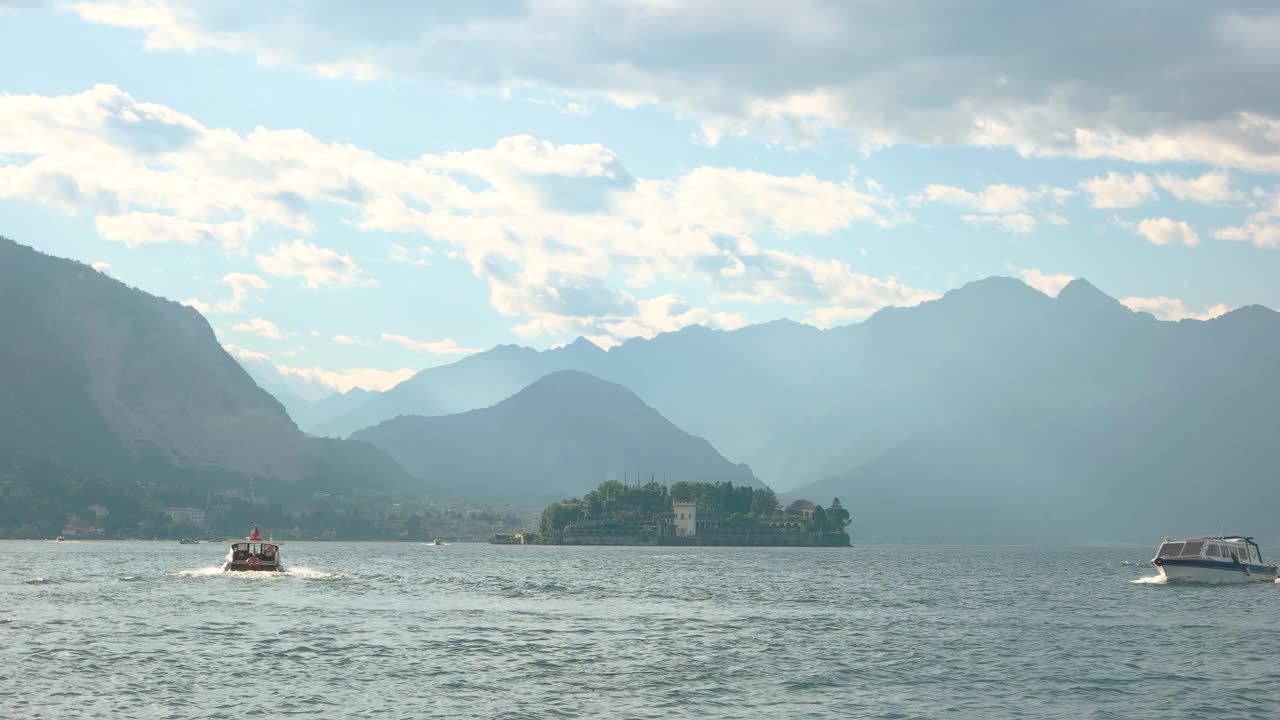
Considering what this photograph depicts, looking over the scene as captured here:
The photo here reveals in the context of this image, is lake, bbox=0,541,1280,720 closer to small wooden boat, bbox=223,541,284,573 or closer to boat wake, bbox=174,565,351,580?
boat wake, bbox=174,565,351,580

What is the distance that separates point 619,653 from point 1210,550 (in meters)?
101

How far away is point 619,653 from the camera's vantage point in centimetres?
8400

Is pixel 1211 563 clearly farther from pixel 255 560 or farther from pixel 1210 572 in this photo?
pixel 255 560

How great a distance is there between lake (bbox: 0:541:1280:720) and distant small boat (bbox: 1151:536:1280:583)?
49.3 ft

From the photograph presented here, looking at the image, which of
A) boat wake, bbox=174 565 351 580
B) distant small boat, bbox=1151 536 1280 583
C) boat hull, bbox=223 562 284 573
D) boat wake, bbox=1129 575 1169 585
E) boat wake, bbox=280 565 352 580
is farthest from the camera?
boat wake, bbox=1129 575 1169 585

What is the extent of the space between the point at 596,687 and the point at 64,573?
126 m

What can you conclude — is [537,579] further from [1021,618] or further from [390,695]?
[390,695]

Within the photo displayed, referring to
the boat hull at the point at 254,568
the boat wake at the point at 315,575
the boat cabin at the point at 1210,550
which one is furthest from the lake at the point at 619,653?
the boat hull at the point at 254,568

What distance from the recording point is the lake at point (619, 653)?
212ft

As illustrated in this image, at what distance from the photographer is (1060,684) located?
238 feet

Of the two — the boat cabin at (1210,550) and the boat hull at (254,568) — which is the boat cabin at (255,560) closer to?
the boat hull at (254,568)

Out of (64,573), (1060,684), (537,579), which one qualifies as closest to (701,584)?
(537,579)

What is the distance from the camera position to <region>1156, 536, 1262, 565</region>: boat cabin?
516ft

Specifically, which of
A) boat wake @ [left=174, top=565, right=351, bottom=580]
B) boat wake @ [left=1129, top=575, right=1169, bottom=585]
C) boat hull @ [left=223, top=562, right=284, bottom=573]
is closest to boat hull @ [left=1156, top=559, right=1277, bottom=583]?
boat wake @ [left=1129, top=575, right=1169, bottom=585]
